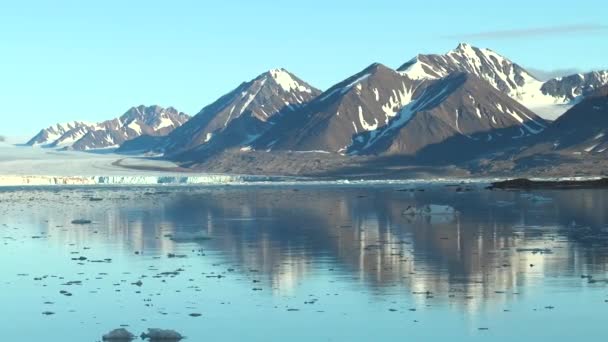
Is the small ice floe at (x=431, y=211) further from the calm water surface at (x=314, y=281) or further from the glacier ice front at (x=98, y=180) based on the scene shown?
the glacier ice front at (x=98, y=180)

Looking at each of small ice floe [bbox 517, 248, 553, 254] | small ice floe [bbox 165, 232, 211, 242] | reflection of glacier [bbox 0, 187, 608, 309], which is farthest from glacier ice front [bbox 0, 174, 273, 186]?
small ice floe [bbox 517, 248, 553, 254]

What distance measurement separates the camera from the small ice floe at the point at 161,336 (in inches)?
804

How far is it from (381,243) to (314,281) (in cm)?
1197

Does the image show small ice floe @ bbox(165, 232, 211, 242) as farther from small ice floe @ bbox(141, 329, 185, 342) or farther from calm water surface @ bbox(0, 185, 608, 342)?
small ice floe @ bbox(141, 329, 185, 342)

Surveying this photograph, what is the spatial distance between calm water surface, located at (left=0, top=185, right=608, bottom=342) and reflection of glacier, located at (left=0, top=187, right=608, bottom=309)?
8 cm

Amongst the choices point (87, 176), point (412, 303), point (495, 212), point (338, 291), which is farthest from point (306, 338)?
point (87, 176)

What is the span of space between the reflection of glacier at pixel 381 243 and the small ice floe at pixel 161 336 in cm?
653

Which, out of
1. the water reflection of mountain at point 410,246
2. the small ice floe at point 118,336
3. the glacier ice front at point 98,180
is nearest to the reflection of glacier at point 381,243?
the water reflection of mountain at point 410,246

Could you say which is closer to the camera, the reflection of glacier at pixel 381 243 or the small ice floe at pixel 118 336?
the small ice floe at pixel 118 336

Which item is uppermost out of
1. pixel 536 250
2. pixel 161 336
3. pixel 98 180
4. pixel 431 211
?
pixel 98 180

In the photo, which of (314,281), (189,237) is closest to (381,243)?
(189,237)

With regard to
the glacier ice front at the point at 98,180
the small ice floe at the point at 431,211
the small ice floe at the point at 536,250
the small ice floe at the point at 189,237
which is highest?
the glacier ice front at the point at 98,180

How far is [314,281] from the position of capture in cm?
2866

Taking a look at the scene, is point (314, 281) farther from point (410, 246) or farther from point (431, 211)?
point (431, 211)
